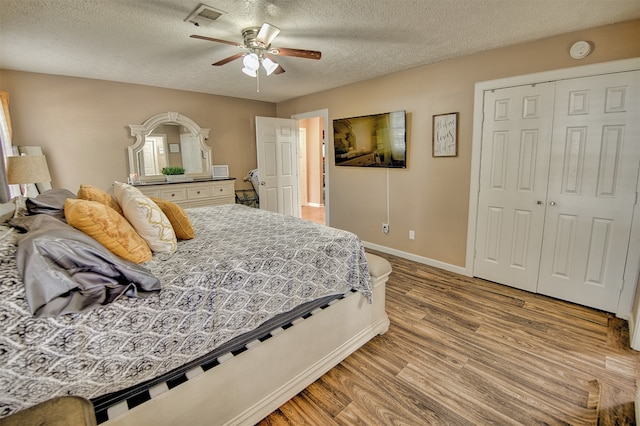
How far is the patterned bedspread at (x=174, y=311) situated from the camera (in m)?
1.04

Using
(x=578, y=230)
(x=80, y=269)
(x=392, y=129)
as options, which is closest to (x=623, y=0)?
(x=578, y=230)

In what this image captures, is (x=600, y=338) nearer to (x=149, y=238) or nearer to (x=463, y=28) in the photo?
(x=463, y=28)

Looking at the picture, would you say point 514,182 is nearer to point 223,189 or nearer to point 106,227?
point 106,227

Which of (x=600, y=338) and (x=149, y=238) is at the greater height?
(x=149, y=238)

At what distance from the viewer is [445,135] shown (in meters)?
3.42

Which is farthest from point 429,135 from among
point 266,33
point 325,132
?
point 266,33

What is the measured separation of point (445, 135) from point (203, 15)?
266 centimetres

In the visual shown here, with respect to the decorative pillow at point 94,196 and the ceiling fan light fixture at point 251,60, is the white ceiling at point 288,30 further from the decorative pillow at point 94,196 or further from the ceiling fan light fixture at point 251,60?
the decorative pillow at point 94,196

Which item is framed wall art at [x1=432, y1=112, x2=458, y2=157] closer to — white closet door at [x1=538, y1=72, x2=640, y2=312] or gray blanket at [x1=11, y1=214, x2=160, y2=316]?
white closet door at [x1=538, y1=72, x2=640, y2=312]

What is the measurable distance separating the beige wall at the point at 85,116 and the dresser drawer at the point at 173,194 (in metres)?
0.60

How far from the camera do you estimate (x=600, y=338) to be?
89.7 inches

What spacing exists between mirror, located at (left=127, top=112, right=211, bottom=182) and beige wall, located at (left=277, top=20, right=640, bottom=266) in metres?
2.09

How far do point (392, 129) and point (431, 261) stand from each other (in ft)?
5.75

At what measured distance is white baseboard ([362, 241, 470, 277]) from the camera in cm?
352
